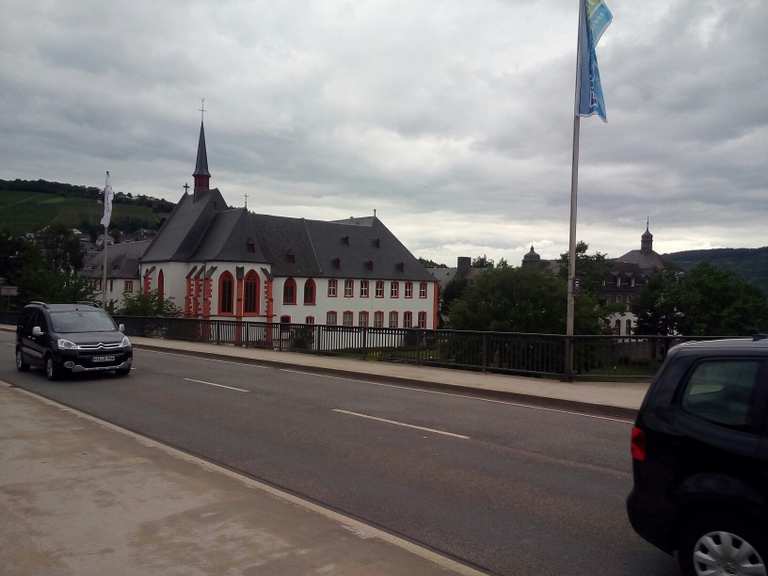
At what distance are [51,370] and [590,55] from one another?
1426 centimetres

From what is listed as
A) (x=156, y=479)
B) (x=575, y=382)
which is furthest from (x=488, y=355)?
(x=156, y=479)

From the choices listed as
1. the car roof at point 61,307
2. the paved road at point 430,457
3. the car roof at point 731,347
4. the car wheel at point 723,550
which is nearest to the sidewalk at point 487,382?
the paved road at point 430,457

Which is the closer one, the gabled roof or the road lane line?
the road lane line

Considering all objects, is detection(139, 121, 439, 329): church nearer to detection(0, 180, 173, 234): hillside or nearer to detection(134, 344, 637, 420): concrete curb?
detection(134, 344, 637, 420): concrete curb

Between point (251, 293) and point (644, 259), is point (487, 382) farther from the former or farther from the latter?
point (644, 259)

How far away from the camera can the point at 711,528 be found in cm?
418

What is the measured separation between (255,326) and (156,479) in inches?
773

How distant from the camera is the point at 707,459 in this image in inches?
169

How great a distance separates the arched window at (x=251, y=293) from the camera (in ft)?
243

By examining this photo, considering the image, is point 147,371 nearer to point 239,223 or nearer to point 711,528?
point 711,528

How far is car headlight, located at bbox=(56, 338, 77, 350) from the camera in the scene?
15.3 meters

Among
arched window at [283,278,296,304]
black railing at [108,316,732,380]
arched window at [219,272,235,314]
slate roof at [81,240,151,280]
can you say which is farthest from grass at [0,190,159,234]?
black railing at [108,316,732,380]

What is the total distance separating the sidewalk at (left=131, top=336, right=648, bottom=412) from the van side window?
20.4ft

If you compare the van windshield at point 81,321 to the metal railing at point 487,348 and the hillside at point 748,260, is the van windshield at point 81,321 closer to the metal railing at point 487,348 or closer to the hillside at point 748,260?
the metal railing at point 487,348
